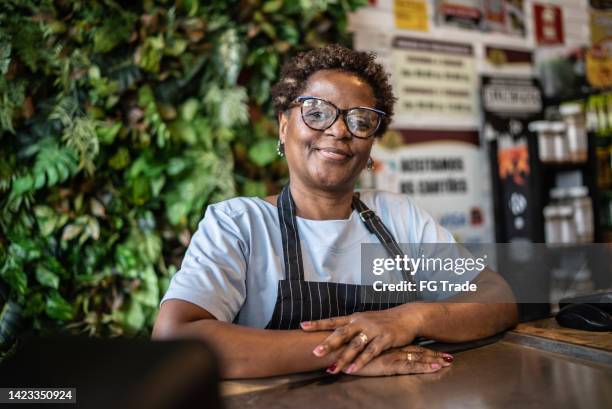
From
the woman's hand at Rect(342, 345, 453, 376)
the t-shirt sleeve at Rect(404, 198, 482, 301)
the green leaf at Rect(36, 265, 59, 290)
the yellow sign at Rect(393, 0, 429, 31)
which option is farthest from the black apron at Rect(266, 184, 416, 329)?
the yellow sign at Rect(393, 0, 429, 31)

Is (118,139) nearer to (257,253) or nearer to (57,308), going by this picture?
(57,308)

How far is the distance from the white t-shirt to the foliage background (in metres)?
1.23

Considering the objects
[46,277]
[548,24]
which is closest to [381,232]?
[46,277]

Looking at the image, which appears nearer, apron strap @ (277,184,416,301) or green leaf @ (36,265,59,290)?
apron strap @ (277,184,416,301)

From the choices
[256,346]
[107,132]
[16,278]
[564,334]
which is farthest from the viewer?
[107,132]

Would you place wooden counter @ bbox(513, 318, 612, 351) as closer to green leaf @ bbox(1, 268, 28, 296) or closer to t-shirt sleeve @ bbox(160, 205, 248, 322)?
t-shirt sleeve @ bbox(160, 205, 248, 322)

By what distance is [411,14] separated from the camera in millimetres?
3670

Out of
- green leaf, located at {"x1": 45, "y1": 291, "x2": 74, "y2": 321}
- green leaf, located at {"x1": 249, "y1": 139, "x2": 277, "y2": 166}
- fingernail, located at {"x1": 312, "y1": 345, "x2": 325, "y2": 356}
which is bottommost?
green leaf, located at {"x1": 45, "y1": 291, "x2": 74, "y2": 321}

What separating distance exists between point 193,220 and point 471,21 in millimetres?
2629

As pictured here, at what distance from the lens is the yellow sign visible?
361cm

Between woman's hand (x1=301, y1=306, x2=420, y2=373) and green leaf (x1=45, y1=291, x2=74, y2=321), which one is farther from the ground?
woman's hand (x1=301, y1=306, x2=420, y2=373)

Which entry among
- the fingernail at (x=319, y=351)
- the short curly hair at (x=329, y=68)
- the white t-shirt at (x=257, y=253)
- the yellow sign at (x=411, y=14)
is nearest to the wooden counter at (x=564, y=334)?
the white t-shirt at (x=257, y=253)

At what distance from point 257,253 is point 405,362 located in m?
0.57

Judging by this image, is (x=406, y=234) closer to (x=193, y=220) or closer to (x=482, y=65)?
(x=193, y=220)
